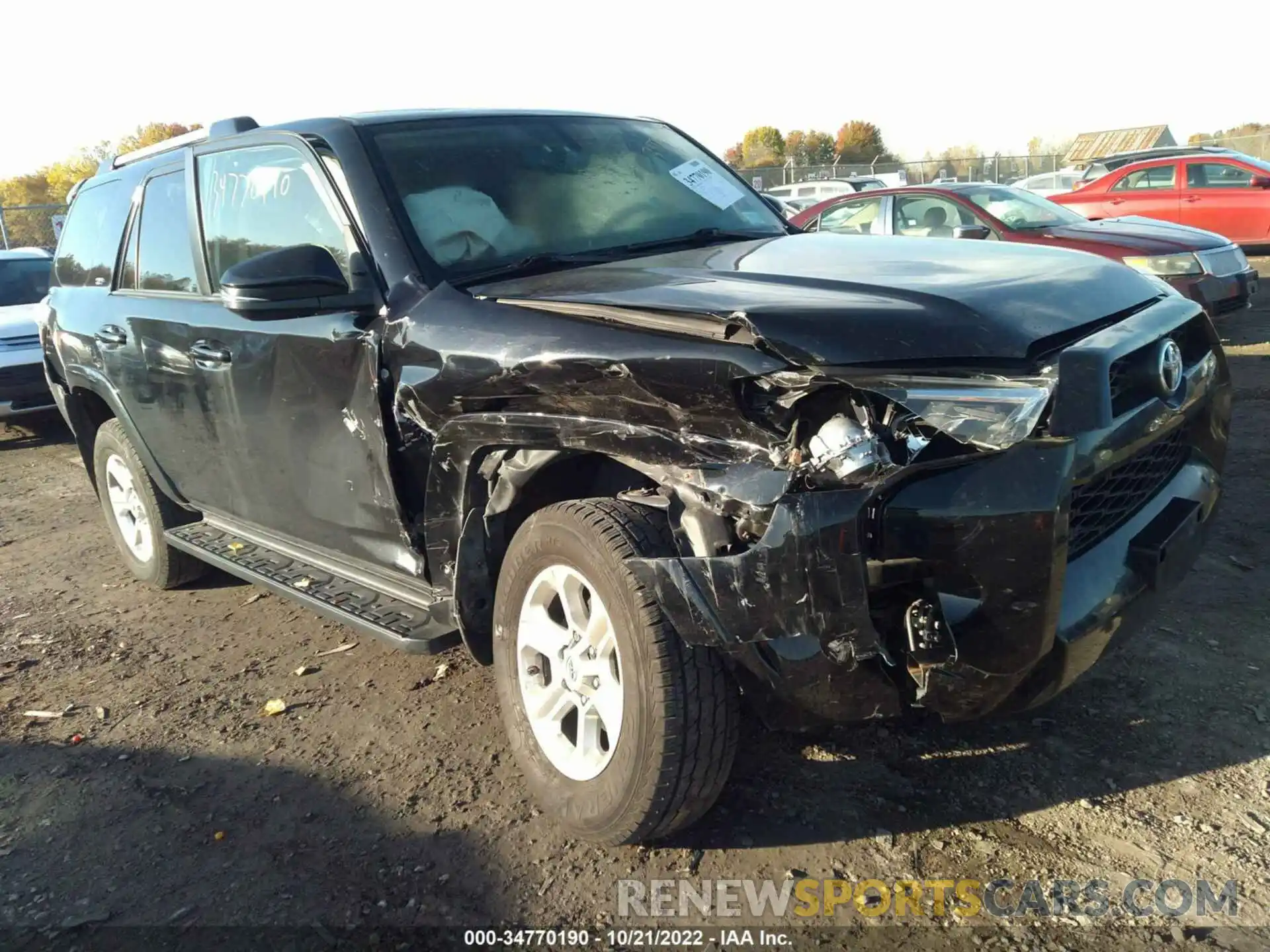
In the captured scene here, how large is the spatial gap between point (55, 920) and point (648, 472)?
1.90 meters

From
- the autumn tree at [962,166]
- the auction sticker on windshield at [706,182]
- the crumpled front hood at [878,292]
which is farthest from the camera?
the autumn tree at [962,166]

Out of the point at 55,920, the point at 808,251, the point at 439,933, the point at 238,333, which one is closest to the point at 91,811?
the point at 55,920

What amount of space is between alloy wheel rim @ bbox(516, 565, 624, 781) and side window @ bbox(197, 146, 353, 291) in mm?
1225

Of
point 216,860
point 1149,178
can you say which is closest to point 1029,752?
point 216,860

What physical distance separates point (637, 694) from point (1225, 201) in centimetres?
1399

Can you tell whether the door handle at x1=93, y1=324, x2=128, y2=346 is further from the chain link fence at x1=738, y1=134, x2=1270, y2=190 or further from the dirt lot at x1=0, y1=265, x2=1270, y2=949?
the chain link fence at x1=738, y1=134, x2=1270, y2=190

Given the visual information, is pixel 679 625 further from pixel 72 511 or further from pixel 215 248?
pixel 72 511

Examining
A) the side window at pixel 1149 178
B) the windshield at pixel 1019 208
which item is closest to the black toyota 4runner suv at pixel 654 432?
the windshield at pixel 1019 208

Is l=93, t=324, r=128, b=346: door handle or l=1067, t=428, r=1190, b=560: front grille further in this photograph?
l=93, t=324, r=128, b=346: door handle

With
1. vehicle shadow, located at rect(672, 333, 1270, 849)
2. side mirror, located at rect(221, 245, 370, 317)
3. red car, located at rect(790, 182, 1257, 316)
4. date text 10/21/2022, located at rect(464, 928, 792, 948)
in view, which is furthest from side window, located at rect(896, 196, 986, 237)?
date text 10/21/2022, located at rect(464, 928, 792, 948)

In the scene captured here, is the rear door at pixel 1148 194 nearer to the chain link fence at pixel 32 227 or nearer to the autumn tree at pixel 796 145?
the chain link fence at pixel 32 227

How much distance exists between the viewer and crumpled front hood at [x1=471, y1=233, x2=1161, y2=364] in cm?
210

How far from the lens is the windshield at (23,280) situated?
997cm

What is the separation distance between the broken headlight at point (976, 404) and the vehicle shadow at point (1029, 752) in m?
0.79
